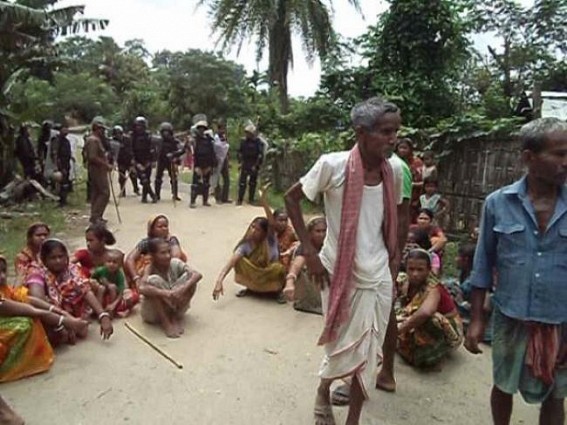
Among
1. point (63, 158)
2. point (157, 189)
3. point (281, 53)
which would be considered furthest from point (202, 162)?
point (281, 53)

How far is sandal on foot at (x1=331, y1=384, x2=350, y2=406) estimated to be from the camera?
3525 millimetres

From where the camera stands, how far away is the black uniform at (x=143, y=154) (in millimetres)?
11930

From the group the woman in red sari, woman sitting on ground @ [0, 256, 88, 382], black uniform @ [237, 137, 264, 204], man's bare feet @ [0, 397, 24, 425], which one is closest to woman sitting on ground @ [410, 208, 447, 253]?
the woman in red sari

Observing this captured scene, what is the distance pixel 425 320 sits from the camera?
4023 millimetres

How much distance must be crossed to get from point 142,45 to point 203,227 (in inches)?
2114

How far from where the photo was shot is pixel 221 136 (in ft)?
42.1

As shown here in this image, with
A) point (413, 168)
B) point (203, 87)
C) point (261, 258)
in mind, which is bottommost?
point (261, 258)

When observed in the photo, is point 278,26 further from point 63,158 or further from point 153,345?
point 153,345

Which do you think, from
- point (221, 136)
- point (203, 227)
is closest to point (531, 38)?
Answer: point (221, 136)

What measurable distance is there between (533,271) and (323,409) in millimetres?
1448

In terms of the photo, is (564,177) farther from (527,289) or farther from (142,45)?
(142,45)

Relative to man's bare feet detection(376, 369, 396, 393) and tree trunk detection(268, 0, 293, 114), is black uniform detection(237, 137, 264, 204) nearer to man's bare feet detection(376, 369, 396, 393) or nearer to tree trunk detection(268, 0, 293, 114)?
tree trunk detection(268, 0, 293, 114)

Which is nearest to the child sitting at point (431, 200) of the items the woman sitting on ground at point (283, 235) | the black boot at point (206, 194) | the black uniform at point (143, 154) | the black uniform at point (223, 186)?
the woman sitting on ground at point (283, 235)

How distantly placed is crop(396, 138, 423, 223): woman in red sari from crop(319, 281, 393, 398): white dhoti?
391 cm
